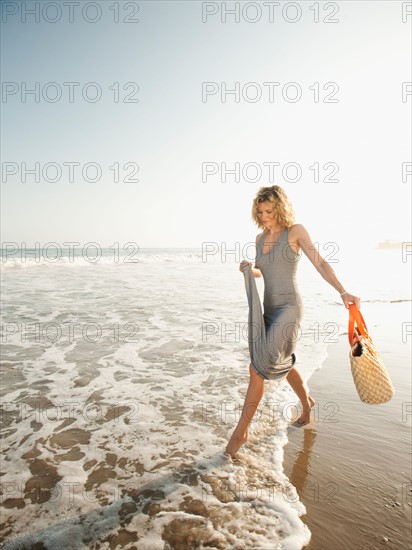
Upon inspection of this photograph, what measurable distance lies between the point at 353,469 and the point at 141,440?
2052 mm

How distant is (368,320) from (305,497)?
24.8 ft

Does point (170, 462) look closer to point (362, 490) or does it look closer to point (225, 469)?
point (225, 469)

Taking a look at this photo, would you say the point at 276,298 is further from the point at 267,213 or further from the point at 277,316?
the point at 267,213

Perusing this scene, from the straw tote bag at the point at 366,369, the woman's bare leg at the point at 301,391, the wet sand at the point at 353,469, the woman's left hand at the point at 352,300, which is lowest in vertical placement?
the wet sand at the point at 353,469

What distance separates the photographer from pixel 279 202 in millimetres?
3279

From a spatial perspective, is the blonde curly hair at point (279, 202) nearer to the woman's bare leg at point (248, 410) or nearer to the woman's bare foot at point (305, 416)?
the woman's bare leg at point (248, 410)

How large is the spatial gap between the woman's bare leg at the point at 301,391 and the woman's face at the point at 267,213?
1600 millimetres

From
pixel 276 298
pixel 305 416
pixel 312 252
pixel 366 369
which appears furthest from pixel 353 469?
pixel 312 252

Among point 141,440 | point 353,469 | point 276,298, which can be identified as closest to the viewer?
point 353,469

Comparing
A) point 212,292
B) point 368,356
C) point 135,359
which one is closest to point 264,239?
point 368,356

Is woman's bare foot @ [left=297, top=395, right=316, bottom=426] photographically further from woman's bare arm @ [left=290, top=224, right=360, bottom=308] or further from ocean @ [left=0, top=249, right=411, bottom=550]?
woman's bare arm @ [left=290, top=224, right=360, bottom=308]

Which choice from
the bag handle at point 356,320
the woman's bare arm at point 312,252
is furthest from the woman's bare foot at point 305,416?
the woman's bare arm at point 312,252

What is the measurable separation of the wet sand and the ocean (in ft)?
0.58

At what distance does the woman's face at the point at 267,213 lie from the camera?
3.29m
